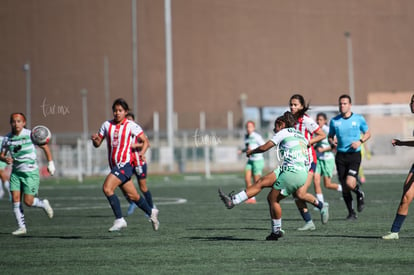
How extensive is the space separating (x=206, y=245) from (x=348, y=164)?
18.2ft

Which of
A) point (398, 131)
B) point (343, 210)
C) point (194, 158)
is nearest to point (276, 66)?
point (194, 158)

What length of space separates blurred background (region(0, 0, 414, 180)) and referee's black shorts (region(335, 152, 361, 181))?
159 feet

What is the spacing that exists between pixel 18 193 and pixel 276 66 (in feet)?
200

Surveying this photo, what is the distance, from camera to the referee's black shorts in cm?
1686

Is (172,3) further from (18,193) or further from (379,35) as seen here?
(18,193)

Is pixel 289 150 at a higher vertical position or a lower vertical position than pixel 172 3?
lower

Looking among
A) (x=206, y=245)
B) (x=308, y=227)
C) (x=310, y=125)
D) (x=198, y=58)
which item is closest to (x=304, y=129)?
(x=310, y=125)

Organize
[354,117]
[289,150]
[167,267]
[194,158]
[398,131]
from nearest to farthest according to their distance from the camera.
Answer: [167,267] < [289,150] < [354,117] < [398,131] < [194,158]

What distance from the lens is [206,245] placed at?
40.0ft

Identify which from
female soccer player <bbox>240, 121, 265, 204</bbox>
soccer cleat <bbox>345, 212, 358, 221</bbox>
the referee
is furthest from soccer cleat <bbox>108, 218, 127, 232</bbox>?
female soccer player <bbox>240, 121, 265, 204</bbox>

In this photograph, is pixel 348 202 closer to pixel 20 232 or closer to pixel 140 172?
pixel 140 172

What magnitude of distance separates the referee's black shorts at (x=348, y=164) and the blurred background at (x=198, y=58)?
48592mm

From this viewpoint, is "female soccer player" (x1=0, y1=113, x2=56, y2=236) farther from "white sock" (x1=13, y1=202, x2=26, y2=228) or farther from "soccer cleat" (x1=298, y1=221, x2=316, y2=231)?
"soccer cleat" (x1=298, y1=221, x2=316, y2=231)

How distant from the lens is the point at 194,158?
52438 millimetres
